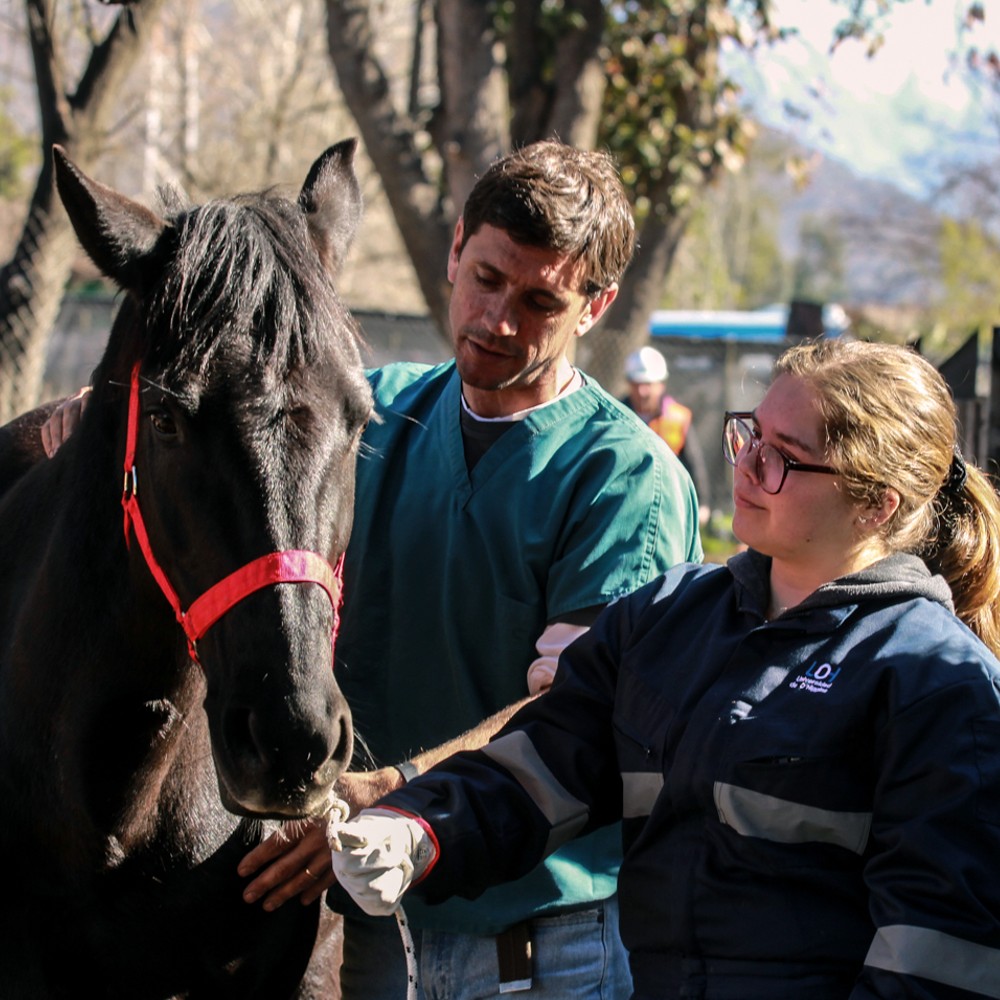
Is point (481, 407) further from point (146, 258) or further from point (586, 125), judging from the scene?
point (586, 125)

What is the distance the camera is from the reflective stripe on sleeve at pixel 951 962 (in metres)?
1.75

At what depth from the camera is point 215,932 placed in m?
2.58

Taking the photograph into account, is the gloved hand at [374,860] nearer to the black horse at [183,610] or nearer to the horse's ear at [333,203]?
the black horse at [183,610]

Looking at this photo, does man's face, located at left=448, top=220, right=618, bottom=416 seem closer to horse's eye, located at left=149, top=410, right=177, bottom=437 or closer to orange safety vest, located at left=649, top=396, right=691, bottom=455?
horse's eye, located at left=149, top=410, right=177, bottom=437

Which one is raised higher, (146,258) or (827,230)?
(146,258)

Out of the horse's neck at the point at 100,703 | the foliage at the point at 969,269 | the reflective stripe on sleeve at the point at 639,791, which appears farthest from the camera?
the foliage at the point at 969,269

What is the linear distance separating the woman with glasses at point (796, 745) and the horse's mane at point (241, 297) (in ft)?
2.53

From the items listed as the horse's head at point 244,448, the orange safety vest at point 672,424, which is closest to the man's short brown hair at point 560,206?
the horse's head at point 244,448

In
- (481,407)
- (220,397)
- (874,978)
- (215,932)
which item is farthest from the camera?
(481,407)

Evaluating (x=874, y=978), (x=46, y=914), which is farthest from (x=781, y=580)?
(x=46, y=914)

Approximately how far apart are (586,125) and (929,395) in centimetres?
677

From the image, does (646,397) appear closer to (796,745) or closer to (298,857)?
(298,857)

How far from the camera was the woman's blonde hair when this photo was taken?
211 centimetres

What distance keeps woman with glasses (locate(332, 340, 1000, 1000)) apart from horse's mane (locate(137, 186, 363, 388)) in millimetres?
772
